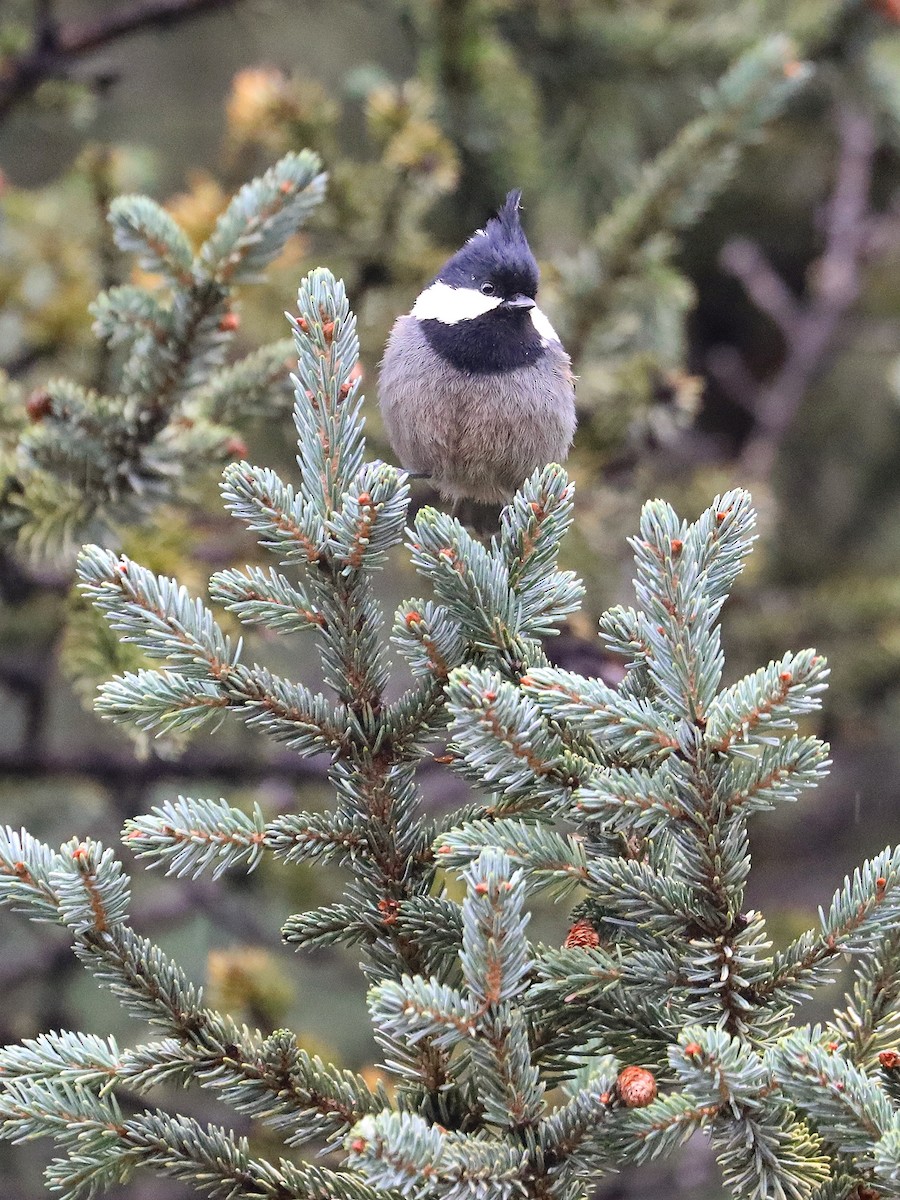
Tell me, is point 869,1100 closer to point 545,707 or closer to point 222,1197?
point 545,707

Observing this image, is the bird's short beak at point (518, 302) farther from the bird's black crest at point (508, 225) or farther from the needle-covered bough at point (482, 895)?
the needle-covered bough at point (482, 895)

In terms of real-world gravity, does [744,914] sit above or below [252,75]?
below

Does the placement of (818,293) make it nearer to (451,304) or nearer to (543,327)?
(543,327)

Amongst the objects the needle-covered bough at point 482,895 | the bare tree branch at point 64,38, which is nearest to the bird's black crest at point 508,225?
Result: the bare tree branch at point 64,38

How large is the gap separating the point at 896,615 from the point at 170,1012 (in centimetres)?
306

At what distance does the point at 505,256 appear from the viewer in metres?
3.14

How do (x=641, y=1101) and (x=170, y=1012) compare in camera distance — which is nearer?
(x=641, y=1101)

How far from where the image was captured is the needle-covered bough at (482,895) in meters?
1.31

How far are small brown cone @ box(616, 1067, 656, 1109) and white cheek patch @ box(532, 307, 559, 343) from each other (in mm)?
2314

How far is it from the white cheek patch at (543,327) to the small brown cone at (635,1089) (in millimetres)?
2314

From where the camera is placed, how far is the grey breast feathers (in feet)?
10.3

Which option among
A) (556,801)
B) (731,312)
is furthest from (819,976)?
(731,312)

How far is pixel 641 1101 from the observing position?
51.1 inches

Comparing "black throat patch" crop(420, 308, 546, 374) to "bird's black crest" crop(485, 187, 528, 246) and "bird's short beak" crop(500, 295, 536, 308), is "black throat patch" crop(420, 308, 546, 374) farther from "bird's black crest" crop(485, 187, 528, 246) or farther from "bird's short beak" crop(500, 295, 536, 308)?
"bird's black crest" crop(485, 187, 528, 246)
